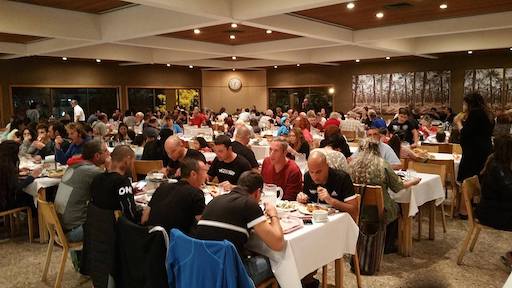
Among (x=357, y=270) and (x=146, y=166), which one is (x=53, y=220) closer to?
(x=146, y=166)

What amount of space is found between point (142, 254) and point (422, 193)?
2950 mm

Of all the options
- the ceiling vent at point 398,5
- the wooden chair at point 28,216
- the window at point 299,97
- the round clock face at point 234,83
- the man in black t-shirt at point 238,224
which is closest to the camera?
the man in black t-shirt at point 238,224

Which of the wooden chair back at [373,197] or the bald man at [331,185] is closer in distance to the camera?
the bald man at [331,185]

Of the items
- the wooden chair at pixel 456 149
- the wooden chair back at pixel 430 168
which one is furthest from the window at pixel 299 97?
the wooden chair back at pixel 430 168

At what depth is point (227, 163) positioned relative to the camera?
4.30 metres

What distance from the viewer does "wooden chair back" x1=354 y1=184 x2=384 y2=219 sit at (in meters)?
3.60

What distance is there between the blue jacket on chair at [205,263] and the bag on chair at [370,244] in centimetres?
164

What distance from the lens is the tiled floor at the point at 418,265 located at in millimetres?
3715

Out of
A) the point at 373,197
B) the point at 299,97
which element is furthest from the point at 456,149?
the point at 299,97

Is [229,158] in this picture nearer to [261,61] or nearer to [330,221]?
[330,221]

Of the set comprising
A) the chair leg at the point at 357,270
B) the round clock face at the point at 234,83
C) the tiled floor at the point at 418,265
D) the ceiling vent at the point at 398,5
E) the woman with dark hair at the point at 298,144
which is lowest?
the tiled floor at the point at 418,265

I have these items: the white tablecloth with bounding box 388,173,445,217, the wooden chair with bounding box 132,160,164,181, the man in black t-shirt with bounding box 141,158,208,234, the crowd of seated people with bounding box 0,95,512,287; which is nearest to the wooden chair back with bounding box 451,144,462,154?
the crowd of seated people with bounding box 0,95,512,287

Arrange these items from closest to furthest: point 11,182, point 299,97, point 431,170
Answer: point 11,182 < point 431,170 < point 299,97

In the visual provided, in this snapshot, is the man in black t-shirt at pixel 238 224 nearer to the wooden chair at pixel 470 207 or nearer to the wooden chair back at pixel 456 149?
the wooden chair at pixel 470 207
